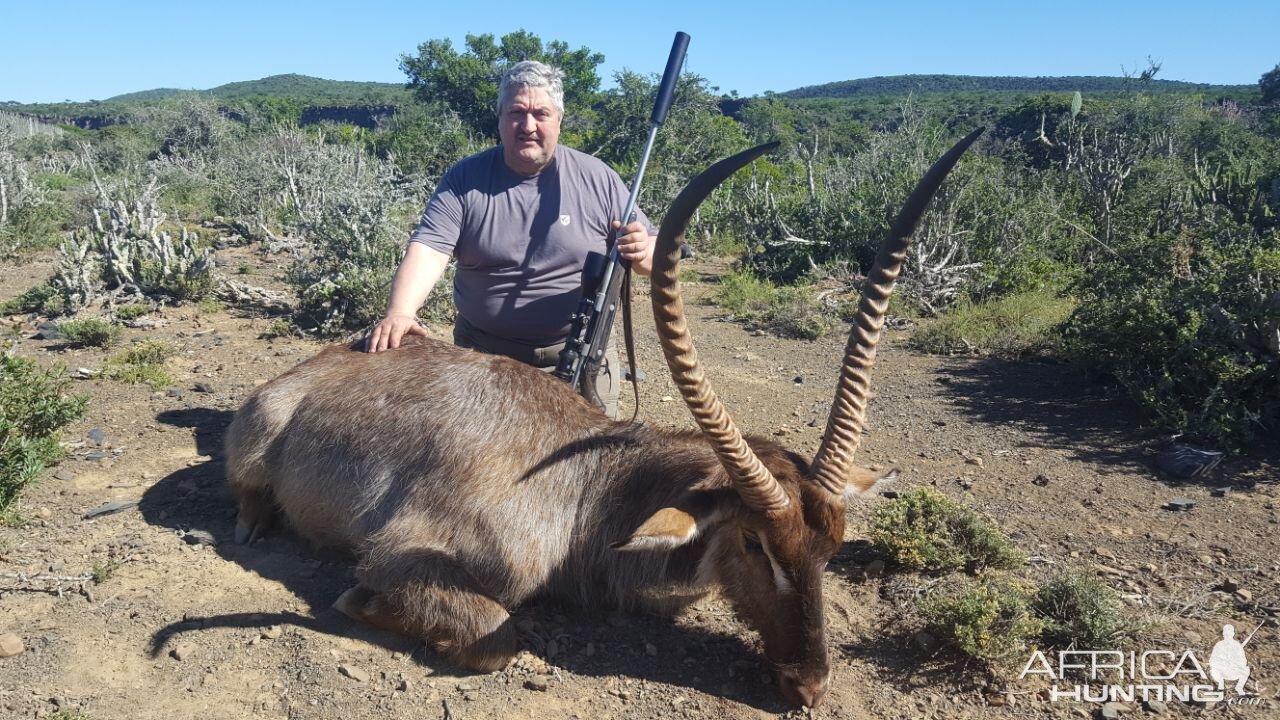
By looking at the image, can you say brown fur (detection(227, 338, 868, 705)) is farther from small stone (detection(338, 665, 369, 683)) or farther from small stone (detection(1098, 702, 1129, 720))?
small stone (detection(1098, 702, 1129, 720))

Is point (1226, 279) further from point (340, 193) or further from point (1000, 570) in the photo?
point (340, 193)

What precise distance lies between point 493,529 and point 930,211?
8.82 m

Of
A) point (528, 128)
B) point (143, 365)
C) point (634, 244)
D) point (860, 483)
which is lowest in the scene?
point (143, 365)

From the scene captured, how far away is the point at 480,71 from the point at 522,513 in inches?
1941

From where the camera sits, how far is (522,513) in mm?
3678

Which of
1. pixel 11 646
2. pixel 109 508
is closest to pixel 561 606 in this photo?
pixel 11 646

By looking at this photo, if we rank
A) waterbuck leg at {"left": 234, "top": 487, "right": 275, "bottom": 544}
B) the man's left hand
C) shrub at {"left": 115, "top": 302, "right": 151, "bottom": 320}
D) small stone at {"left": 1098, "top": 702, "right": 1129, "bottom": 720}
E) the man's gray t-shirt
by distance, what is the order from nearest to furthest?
small stone at {"left": 1098, "top": 702, "right": 1129, "bottom": 720}, waterbuck leg at {"left": 234, "top": 487, "right": 275, "bottom": 544}, the man's left hand, the man's gray t-shirt, shrub at {"left": 115, "top": 302, "right": 151, "bottom": 320}

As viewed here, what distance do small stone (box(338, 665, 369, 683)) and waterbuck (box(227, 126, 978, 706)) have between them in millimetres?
247

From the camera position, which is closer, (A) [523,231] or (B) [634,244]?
(B) [634,244]

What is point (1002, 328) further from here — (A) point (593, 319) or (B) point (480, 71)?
(B) point (480, 71)

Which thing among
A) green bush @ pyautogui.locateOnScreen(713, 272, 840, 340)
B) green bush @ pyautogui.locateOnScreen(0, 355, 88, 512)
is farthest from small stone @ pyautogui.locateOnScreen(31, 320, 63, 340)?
green bush @ pyautogui.locateOnScreen(713, 272, 840, 340)

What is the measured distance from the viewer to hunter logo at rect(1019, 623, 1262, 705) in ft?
11.1

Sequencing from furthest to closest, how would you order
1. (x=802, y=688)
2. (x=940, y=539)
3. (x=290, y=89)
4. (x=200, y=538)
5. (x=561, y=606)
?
(x=290, y=89), (x=200, y=538), (x=940, y=539), (x=561, y=606), (x=802, y=688)

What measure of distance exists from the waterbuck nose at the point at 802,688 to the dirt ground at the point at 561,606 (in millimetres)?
79
